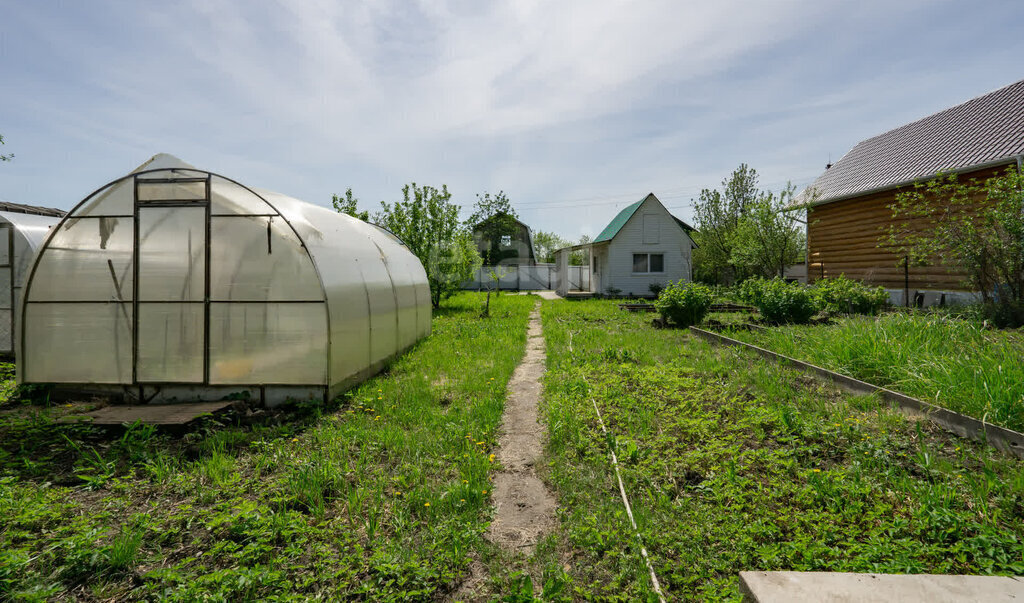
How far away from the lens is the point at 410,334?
1015cm

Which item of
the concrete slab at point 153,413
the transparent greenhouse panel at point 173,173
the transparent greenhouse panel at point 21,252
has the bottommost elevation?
the concrete slab at point 153,413

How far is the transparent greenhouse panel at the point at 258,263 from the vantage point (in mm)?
6133

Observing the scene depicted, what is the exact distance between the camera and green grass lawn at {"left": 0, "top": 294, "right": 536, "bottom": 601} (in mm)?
2693

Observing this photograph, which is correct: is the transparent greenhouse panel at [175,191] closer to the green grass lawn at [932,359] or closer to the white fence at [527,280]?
the green grass lawn at [932,359]

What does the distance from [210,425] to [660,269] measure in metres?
23.9

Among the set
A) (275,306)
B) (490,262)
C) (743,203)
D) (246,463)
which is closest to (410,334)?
(275,306)

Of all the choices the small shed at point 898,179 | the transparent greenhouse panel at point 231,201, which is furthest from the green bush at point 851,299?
the transparent greenhouse panel at point 231,201

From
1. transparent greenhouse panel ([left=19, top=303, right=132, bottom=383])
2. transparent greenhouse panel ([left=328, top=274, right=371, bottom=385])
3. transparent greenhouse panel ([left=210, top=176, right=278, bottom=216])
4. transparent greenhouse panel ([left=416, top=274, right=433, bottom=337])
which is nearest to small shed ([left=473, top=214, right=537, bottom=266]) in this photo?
transparent greenhouse panel ([left=416, top=274, right=433, bottom=337])

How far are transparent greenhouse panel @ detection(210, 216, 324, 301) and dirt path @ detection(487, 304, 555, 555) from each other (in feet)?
10.4

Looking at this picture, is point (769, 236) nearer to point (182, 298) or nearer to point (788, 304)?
point (788, 304)

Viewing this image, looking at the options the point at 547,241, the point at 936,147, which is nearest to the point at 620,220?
the point at 936,147

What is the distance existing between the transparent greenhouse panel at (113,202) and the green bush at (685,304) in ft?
37.5

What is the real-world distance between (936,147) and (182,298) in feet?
70.1

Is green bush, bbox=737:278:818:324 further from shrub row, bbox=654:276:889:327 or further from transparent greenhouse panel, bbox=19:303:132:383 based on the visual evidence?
transparent greenhouse panel, bbox=19:303:132:383
